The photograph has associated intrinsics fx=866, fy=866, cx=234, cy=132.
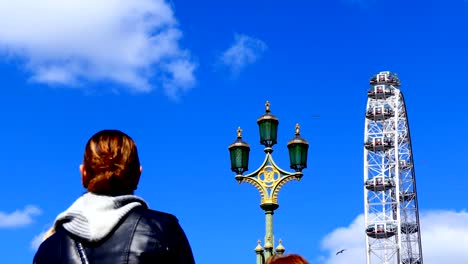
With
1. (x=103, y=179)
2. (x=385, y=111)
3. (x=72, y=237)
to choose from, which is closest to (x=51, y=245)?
(x=72, y=237)

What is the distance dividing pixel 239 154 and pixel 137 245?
10967 mm

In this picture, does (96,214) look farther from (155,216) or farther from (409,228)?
(409,228)

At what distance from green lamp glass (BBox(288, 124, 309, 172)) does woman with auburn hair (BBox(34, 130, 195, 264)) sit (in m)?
10.6

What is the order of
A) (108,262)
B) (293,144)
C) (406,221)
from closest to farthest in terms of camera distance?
(108,262), (293,144), (406,221)

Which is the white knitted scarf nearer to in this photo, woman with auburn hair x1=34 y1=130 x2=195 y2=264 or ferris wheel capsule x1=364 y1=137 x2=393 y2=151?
woman with auburn hair x1=34 y1=130 x2=195 y2=264

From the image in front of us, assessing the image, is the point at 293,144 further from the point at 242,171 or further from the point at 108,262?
the point at 108,262

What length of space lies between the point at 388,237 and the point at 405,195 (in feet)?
12.1

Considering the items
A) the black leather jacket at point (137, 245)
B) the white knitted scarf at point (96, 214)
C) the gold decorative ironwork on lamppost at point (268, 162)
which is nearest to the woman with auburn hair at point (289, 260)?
the black leather jacket at point (137, 245)

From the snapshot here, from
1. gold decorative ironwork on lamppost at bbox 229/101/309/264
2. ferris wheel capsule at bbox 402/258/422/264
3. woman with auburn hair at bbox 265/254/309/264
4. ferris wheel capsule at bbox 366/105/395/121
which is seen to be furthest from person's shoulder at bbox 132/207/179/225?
ferris wheel capsule at bbox 366/105/395/121

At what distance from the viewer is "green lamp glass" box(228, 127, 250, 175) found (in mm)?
13922

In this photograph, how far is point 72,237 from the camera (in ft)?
9.86

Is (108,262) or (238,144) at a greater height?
(238,144)

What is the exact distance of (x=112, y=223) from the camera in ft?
9.78

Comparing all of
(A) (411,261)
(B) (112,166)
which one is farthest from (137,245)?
(A) (411,261)
